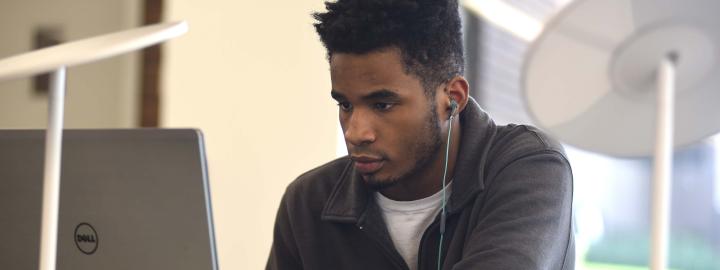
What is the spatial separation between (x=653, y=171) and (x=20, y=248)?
86 cm

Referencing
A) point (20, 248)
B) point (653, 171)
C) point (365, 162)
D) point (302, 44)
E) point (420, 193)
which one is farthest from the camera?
point (302, 44)

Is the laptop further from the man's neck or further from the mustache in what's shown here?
the man's neck

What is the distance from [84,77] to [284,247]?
154 centimetres

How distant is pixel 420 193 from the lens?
1600mm

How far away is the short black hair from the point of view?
4.80 ft

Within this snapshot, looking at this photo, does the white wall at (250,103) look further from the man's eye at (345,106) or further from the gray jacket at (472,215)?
the man's eye at (345,106)

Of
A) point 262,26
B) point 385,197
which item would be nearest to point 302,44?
point 262,26

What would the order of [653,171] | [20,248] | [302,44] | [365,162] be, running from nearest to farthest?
[653,171] → [20,248] → [365,162] → [302,44]

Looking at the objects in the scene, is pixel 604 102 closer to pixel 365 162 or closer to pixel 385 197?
pixel 365 162

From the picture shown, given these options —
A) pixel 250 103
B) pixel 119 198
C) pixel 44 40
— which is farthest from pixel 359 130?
pixel 44 40

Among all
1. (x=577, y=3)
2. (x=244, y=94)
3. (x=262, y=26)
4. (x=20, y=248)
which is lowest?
(x=20, y=248)

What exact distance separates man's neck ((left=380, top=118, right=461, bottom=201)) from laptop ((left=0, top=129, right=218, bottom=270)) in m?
0.54

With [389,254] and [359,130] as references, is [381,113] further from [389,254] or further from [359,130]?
[389,254]

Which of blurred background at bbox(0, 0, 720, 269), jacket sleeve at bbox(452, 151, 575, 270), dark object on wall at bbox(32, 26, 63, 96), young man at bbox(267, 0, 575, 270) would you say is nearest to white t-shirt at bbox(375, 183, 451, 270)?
young man at bbox(267, 0, 575, 270)
